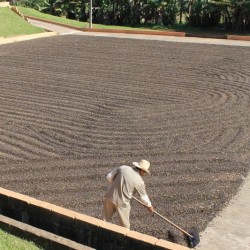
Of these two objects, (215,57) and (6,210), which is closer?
(6,210)

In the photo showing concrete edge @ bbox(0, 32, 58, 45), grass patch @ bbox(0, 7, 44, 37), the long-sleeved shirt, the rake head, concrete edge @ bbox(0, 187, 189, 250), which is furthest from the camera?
grass patch @ bbox(0, 7, 44, 37)

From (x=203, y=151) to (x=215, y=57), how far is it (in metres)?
13.7

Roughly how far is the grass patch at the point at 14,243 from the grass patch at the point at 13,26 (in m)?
25.2

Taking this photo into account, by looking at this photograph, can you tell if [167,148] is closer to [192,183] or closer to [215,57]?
[192,183]

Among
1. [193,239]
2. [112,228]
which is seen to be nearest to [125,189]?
[112,228]

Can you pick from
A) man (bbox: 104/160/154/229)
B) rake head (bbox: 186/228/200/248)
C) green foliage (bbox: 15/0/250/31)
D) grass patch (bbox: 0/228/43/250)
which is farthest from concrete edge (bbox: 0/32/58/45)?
rake head (bbox: 186/228/200/248)

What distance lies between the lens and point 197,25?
151ft

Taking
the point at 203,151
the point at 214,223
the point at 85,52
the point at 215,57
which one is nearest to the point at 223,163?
the point at 203,151

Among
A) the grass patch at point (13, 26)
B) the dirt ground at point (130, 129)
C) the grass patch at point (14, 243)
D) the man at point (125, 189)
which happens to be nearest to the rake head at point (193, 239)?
the dirt ground at point (130, 129)

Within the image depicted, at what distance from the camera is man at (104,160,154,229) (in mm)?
7547

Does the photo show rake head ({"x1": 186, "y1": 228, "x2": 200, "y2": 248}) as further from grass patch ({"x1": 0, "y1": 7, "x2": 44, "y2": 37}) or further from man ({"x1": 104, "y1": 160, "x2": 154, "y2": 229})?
grass patch ({"x1": 0, "y1": 7, "x2": 44, "y2": 37})

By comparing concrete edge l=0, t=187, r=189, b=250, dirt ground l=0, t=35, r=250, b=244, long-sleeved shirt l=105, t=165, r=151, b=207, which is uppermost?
long-sleeved shirt l=105, t=165, r=151, b=207

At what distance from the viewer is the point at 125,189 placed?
24.8 ft

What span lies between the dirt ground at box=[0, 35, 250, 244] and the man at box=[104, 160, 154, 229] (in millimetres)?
560
